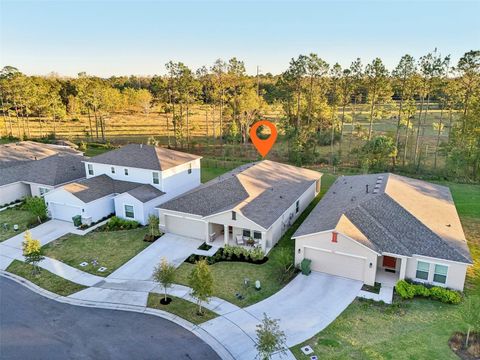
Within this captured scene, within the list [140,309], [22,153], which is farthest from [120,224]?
[22,153]

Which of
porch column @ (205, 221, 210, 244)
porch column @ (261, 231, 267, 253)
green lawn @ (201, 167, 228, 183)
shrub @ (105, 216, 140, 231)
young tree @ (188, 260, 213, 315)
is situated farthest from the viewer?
green lawn @ (201, 167, 228, 183)

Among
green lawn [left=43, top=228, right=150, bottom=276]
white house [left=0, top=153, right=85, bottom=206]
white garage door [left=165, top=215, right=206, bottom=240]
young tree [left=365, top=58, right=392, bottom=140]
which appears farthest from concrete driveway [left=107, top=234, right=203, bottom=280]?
young tree [left=365, top=58, right=392, bottom=140]

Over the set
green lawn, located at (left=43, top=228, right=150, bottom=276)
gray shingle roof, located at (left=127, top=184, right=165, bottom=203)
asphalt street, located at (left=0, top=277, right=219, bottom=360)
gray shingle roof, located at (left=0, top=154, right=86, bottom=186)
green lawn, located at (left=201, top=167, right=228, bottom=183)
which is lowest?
asphalt street, located at (left=0, top=277, right=219, bottom=360)

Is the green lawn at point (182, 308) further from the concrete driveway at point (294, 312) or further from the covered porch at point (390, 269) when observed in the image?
the covered porch at point (390, 269)

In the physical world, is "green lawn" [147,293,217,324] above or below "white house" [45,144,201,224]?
below

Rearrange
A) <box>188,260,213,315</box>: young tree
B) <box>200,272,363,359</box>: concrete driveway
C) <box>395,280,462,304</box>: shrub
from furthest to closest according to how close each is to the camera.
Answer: <box>395,280,462,304</box>: shrub, <box>188,260,213,315</box>: young tree, <box>200,272,363,359</box>: concrete driveway

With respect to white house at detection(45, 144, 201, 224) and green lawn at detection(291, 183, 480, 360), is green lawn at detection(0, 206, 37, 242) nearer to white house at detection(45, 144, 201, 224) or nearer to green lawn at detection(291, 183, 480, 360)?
white house at detection(45, 144, 201, 224)

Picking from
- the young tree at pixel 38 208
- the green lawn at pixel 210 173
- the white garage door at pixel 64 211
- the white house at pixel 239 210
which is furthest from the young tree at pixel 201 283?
the green lawn at pixel 210 173

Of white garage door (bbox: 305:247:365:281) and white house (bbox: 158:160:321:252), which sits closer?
white garage door (bbox: 305:247:365:281)
